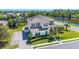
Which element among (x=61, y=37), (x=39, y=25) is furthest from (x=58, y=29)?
(x=39, y=25)

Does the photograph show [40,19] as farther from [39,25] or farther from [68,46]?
[68,46]

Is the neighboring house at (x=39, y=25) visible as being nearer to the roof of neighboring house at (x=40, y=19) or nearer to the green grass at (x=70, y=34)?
the roof of neighboring house at (x=40, y=19)

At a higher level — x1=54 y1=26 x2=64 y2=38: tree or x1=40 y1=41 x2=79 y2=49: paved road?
x1=54 y1=26 x2=64 y2=38: tree

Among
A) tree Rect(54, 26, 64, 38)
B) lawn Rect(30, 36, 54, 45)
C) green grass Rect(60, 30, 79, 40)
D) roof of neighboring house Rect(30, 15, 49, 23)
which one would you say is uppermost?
roof of neighboring house Rect(30, 15, 49, 23)

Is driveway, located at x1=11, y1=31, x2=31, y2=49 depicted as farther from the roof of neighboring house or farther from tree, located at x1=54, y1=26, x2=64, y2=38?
tree, located at x1=54, y1=26, x2=64, y2=38

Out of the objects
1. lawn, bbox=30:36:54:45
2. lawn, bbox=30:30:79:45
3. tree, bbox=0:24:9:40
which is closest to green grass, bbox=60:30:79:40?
lawn, bbox=30:30:79:45

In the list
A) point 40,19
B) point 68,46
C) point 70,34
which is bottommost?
point 68,46
